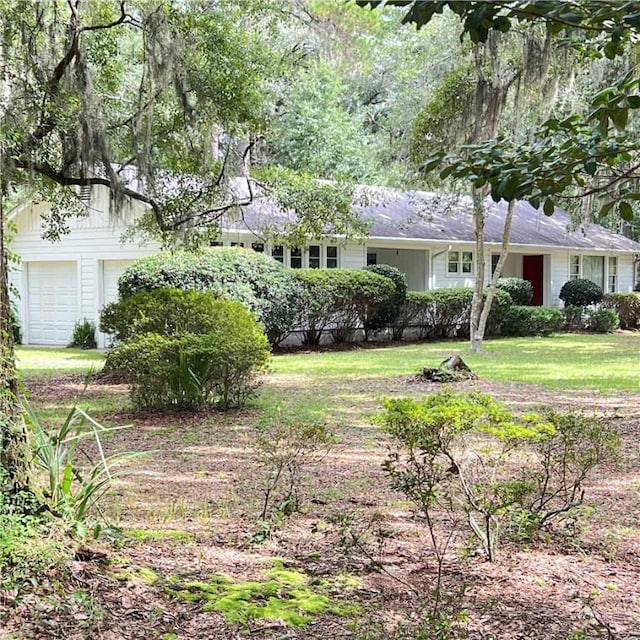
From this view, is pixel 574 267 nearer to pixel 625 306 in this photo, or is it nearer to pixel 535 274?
pixel 535 274

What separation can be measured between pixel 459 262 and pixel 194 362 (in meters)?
15.9

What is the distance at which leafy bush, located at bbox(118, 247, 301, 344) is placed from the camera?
14617 mm

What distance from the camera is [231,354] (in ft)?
29.5

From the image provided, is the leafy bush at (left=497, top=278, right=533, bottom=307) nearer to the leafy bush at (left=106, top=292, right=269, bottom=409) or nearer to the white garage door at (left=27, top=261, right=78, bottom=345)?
the white garage door at (left=27, top=261, right=78, bottom=345)

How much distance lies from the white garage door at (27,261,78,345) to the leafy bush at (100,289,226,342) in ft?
32.1

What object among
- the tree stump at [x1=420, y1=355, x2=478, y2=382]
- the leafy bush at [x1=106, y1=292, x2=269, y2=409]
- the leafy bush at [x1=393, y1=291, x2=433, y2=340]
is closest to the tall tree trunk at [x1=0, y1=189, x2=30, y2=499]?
the leafy bush at [x1=106, y1=292, x2=269, y2=409]

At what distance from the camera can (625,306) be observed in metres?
24.7

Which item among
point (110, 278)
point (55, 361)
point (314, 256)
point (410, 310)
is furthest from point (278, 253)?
point (55, 361)

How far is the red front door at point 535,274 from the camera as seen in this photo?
87.6 feet

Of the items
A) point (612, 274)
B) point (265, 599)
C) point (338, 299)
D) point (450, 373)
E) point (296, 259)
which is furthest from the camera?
point (612, 274)

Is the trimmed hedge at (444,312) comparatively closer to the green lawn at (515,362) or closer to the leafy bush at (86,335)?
the green lawn at (515,362)

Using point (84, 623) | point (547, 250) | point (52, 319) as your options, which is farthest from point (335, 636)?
point (547, 250)

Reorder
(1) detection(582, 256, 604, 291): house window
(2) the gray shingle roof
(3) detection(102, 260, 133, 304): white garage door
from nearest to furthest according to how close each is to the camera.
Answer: (3) detection(102, 260, 133, 304): white garage door, (2) the gray shingle roof, (1) detection(582, 256, 604, 291): house window

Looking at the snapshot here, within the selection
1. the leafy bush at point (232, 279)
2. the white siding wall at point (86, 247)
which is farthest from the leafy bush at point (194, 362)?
the white siding wall at point (86, 247)
